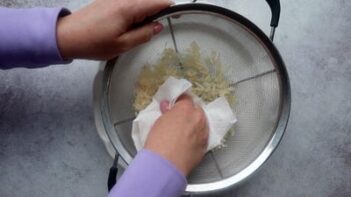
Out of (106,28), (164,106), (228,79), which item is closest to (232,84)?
(228,79)

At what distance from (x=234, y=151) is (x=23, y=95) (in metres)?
0.33

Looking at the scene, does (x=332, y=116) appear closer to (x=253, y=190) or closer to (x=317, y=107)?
(x=317, y=107)

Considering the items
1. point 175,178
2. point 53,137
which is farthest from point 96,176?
point 175,178

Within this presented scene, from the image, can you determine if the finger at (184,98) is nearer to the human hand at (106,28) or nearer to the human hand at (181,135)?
the human hand at (181,135)

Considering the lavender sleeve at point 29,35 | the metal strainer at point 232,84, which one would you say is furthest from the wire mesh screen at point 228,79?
the lavender sleeve at point 29,35

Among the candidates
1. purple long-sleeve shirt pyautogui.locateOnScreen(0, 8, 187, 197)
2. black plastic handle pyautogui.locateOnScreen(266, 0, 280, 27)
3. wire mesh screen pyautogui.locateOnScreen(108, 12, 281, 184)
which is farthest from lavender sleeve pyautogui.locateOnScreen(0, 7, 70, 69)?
black plastic handle pyautogui.locateOnScreen(266, 0, 280, 27)

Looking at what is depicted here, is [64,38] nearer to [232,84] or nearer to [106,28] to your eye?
[106,28]

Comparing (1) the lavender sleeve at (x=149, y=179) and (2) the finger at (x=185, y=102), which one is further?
(2) the finger at (x=185, y=102)

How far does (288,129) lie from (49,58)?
36cm

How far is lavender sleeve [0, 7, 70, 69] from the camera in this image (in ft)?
1.75

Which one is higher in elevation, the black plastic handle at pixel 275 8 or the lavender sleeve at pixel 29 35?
the black plastic handle at pixel 275 8

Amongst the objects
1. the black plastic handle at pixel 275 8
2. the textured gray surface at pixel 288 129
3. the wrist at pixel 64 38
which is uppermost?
the black plastic handle at pixel 275 8

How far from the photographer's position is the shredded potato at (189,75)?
25.5 inches

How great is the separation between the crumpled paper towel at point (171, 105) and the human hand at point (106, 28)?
100 millimetres
